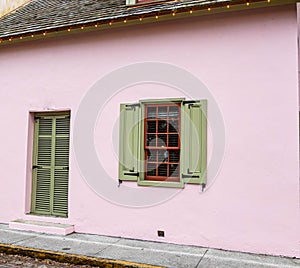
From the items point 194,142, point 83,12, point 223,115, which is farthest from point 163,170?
point 83,12

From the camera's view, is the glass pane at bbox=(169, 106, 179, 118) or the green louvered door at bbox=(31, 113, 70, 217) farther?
the green louvered door at bbox=(31, 113, 70, 217)

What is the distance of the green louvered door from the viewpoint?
21.8 feet

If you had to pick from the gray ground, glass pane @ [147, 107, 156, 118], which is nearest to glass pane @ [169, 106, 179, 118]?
glass pane @ [147, 107, 156, 118]

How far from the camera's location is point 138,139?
590 centimetres

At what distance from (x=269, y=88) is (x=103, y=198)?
12.3 ft

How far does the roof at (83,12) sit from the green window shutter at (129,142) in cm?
178

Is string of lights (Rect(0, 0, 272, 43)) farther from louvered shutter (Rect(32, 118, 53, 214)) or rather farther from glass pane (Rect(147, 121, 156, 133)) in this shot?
glass pane (Rect(147, 121, 156, 133))

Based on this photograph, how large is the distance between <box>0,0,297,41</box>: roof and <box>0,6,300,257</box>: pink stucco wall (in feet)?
1.07

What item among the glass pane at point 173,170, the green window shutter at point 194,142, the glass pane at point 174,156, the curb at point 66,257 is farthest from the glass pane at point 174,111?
the curb at point 66,257

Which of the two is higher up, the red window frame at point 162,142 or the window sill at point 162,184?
the red window frame at point 162,142

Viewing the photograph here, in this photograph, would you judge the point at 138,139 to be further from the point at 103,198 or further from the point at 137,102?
the point at 103,198

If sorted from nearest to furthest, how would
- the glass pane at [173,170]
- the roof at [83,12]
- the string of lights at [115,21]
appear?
1. the string of lights at [115,21]
2. the roof at [83,12]
3. the glass pane at [173,170]

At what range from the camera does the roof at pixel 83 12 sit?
5.37 meters

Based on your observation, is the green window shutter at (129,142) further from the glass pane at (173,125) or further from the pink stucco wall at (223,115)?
the glass pane at (173,125)
